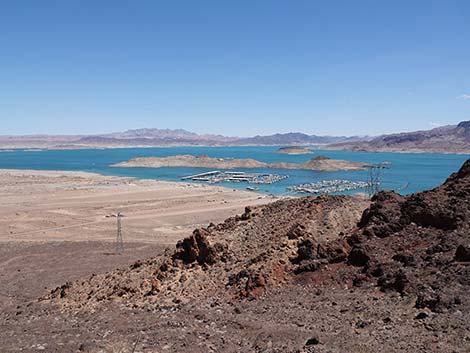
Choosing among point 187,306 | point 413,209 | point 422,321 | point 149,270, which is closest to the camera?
point 422,321

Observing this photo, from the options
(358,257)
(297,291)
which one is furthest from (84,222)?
(358,257)

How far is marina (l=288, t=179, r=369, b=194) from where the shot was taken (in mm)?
90931

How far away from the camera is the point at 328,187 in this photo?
96.6 meters

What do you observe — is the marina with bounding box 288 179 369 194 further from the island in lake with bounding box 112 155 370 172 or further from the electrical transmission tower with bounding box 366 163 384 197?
the island in lake with bounding box 112 155 370 172

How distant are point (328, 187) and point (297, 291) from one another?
3205 inches

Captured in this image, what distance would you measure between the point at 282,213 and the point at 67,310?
1114 centimetres

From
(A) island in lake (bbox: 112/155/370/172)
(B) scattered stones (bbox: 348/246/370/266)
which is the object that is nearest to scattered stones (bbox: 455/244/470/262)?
(B) scattered stones (bbox: 348/246/370/266)

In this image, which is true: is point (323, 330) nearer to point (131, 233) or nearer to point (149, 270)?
point (149, 270)

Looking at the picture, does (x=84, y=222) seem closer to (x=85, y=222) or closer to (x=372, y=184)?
(x=85, y=222)

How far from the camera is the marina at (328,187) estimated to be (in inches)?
3580

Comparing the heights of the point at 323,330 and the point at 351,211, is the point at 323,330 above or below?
below

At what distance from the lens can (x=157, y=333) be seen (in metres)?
14.7

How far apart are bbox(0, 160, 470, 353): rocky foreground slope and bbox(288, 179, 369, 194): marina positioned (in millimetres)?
66902

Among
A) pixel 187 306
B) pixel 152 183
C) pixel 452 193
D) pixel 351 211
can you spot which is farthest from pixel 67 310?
pixel 152 183
